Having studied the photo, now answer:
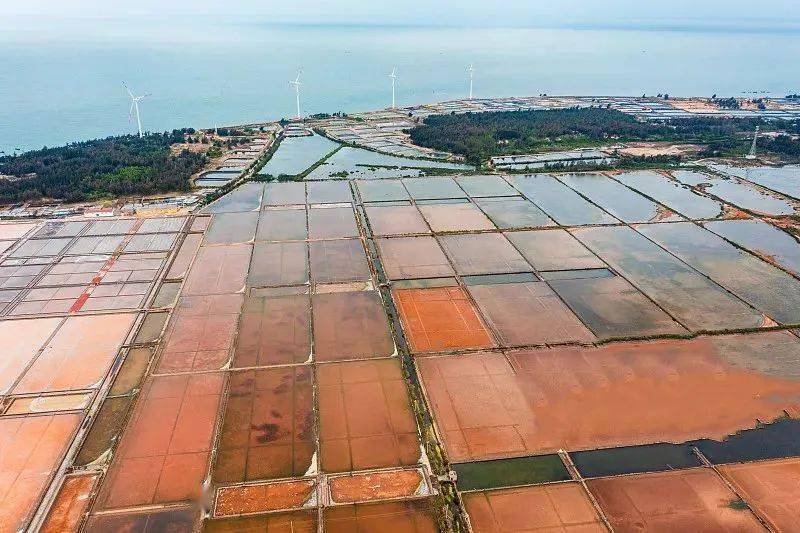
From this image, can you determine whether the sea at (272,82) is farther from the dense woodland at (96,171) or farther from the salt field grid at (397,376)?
the salt field grid at (397,376)

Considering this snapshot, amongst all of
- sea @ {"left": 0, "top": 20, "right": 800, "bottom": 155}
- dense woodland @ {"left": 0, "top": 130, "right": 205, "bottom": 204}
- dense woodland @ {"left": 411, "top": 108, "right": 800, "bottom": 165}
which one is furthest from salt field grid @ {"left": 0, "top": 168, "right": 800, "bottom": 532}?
sea @ {"left": 0, "top": 20, "right": 800, "bottom": 155}

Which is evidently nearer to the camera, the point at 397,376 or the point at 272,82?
the point at 397,376

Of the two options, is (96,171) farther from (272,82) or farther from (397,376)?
(272,82)

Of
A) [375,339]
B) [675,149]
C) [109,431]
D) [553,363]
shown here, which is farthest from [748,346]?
[675,149]

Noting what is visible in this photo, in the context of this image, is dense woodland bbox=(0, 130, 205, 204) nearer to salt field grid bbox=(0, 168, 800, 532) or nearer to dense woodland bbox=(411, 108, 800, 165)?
salt field grid bbox=(0, 168, 800, 532)

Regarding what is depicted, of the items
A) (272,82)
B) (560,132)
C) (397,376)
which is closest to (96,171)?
(397,376)

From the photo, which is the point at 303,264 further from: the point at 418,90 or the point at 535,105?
the point at 418,90

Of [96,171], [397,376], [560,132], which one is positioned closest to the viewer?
[397,376]
